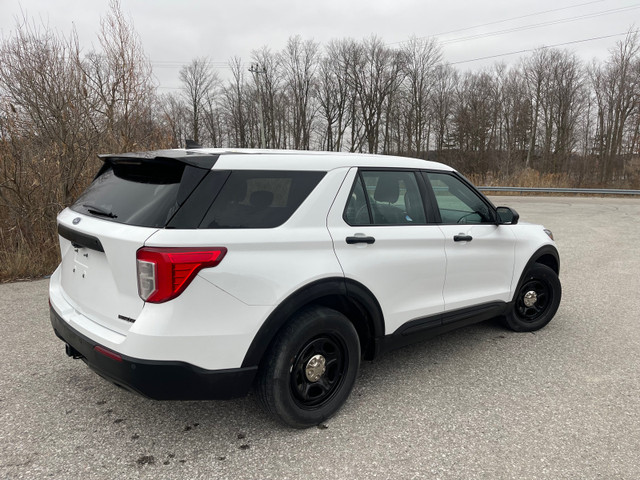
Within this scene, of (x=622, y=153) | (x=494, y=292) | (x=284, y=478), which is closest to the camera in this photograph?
(x=284, y=478)

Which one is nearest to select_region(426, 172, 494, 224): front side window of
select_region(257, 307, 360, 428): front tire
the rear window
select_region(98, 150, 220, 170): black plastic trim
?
select_region(257, 307, 360, 428): front tire

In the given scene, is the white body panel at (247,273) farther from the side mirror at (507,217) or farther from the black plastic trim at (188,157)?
the side mirror at (507,217)

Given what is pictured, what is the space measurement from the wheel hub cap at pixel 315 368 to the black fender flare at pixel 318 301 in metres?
0.34

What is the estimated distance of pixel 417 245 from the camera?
3.16 metres

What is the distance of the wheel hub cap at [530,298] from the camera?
172 inches

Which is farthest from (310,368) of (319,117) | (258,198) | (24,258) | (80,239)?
(319,117)

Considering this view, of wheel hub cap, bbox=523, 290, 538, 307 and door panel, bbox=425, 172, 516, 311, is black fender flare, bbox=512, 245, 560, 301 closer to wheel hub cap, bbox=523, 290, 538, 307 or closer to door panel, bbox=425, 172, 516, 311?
door panel, bbox=425, 172, 516, 311

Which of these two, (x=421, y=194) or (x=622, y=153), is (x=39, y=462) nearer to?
(x=421, y=194)

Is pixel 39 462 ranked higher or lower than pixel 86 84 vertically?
lower

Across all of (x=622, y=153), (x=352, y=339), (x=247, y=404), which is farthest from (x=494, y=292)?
(x=622, y=153)

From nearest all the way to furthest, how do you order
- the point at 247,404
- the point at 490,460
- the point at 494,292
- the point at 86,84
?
1. the point at 490,460
2. the point at 247,404
3. the point at 494,292
4. the point at 86,84

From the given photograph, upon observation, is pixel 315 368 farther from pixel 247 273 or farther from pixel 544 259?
pixel 544 259

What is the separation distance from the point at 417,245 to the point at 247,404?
66.1 inches

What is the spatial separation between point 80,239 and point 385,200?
6.71 ft
